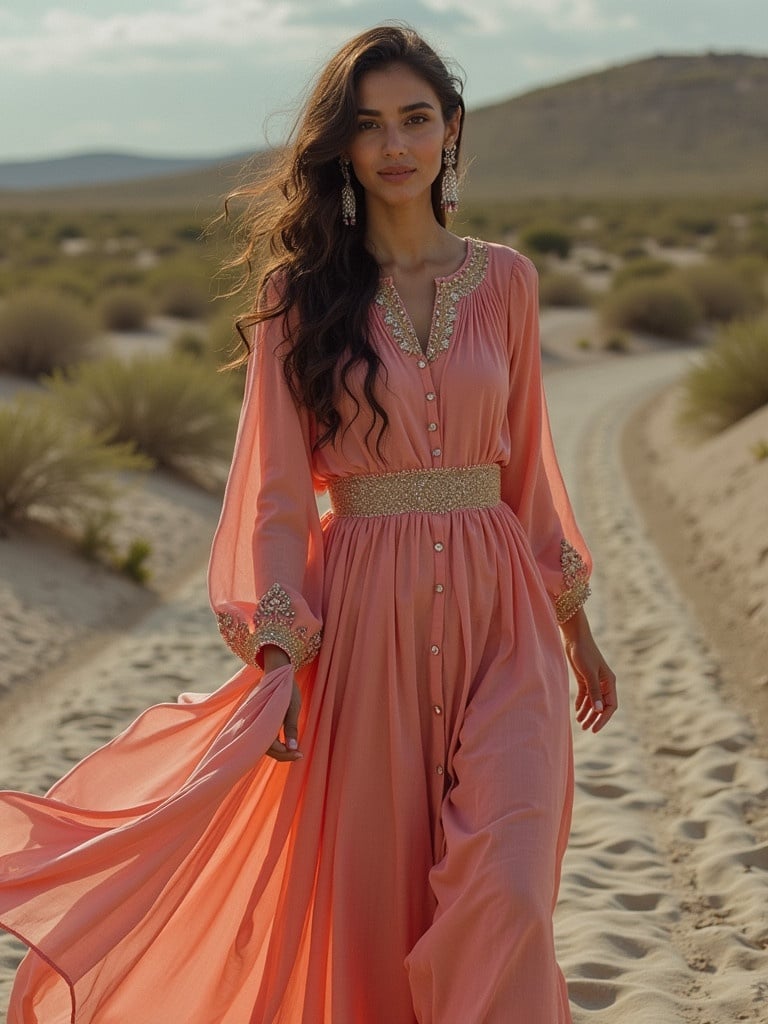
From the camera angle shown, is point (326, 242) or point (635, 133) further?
point (635, 133)

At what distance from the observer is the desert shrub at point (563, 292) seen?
3062 cm

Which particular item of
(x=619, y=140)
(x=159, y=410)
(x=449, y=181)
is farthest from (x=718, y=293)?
(x=619, y=140)

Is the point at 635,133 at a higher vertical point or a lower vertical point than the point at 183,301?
lower

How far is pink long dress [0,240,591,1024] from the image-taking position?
2.89m

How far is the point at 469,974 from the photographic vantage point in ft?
8.83

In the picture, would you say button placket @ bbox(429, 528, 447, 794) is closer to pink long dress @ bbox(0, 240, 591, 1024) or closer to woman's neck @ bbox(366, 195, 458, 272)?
pink long dress @ bbox(0, 240, 591, 1024)

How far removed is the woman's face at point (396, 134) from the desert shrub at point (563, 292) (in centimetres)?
2749

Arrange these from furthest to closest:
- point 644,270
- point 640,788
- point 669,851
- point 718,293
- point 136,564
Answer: point 644,270, point 718,293, point 136,564, point 640,788, point 669,851

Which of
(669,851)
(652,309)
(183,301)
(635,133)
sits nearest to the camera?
(669,851)

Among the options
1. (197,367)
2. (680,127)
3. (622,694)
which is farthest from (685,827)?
(680,127)

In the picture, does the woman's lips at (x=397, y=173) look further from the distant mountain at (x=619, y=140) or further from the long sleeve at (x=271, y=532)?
the distant mountain at (x=619, y=140)

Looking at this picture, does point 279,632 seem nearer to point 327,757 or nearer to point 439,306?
point 327,757

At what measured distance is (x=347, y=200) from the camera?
3352mm

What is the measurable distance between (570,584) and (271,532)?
713 mm
